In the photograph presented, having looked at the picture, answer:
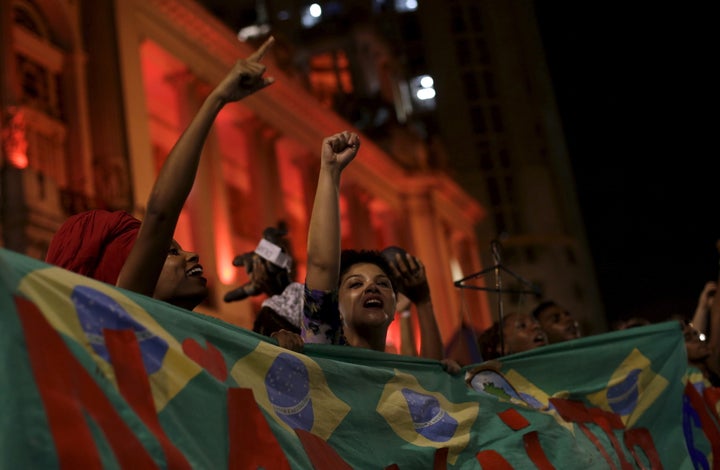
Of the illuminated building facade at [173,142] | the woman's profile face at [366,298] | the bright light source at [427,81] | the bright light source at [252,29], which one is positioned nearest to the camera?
the woman's profile face at [366,298]

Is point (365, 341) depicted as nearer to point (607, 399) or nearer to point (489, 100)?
point (607, 399)

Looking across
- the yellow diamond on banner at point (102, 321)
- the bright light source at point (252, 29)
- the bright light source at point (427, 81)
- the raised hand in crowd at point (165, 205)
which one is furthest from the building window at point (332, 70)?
the yellow diamond on banner at point (102, 321)

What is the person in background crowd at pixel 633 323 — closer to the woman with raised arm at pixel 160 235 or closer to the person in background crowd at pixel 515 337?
the person in background crowd at pixel 515 337

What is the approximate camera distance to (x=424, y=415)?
13.9 ft

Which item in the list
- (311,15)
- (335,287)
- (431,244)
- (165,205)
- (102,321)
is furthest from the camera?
(311,15)

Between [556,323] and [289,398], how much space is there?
11.0 ft

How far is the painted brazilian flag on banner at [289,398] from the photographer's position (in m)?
2.64

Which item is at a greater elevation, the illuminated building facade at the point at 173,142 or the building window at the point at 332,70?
the building window at the point at 332,70

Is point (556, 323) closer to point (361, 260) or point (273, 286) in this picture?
point (273, 286)

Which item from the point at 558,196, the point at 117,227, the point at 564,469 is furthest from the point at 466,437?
the point at 558,196

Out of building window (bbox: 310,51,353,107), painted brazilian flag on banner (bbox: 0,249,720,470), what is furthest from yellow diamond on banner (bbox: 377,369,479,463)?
building window (bbox: 310,51,353,107)

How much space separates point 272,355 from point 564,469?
1583 mm

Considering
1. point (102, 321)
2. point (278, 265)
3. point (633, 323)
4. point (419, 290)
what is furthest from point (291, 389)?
point (633, 323)

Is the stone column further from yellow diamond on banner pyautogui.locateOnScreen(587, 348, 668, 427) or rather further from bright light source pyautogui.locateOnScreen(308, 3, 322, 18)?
yellow diamond on banner pyautogui.locateOnScreen(587, 348, 668, 427)
